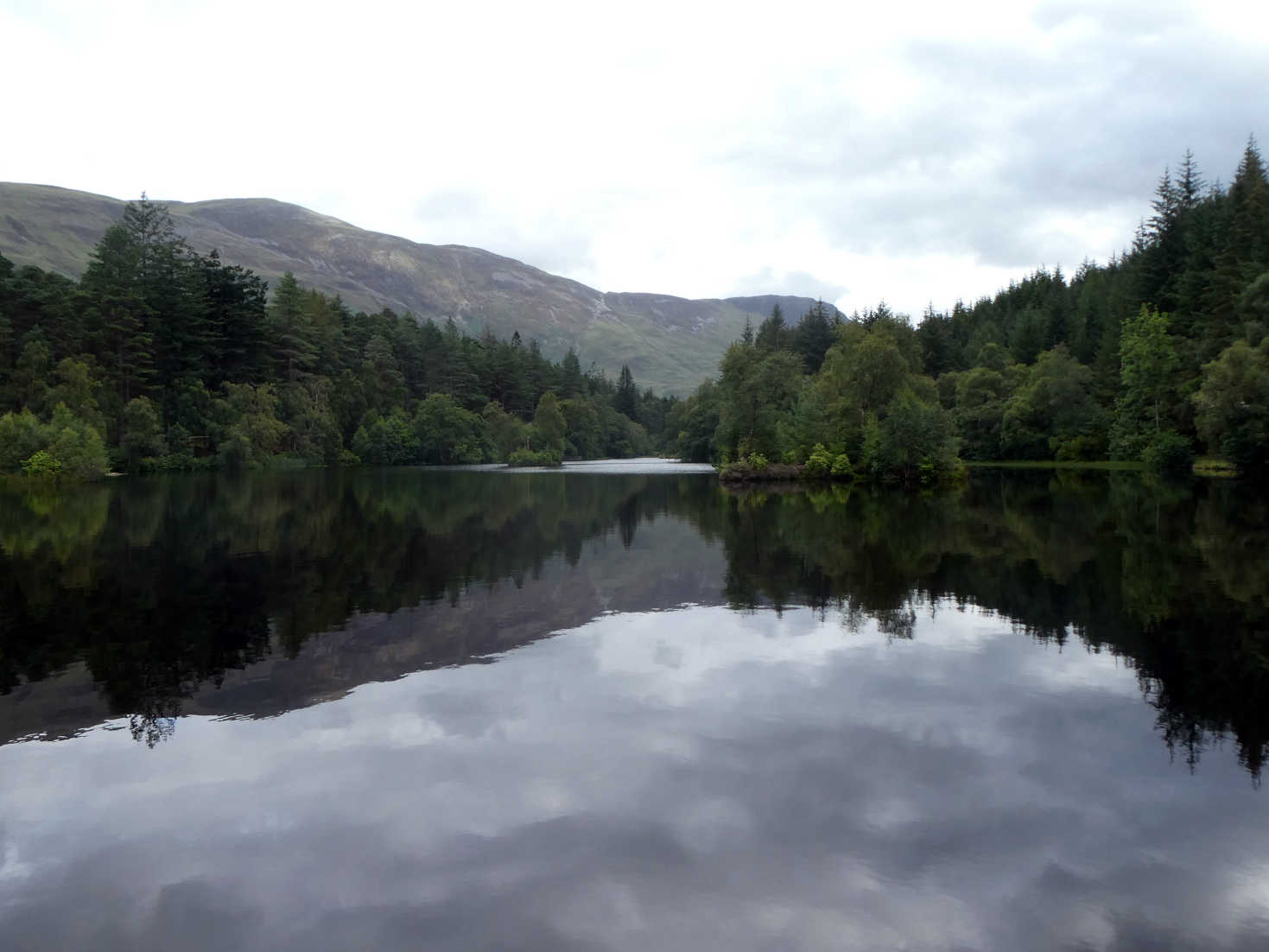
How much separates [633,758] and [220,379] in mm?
100757

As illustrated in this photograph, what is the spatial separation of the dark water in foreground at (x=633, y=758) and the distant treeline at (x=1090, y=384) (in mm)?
45190

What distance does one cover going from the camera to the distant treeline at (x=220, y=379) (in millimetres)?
74438

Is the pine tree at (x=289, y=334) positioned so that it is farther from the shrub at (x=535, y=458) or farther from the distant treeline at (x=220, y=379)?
the shrub at (x=535, y=458)

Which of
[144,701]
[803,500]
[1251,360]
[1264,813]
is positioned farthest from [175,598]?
[1251,360]

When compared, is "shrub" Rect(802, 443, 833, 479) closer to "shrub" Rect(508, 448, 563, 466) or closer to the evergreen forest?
the evergreen forest

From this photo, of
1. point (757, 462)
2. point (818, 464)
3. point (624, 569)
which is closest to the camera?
point (624, 569)

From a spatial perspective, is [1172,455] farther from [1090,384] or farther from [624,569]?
[624,569]

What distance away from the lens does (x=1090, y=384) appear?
99.5m

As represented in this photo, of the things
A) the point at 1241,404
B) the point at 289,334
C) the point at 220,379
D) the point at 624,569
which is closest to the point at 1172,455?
the point at 1241,404

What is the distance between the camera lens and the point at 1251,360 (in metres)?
59.4

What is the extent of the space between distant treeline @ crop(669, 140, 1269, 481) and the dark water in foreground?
148 ft

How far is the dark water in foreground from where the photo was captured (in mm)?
6754

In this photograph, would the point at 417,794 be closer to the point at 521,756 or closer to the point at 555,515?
the point at 521,756

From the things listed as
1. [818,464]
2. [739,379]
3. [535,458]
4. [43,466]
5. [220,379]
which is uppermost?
[739,379]
